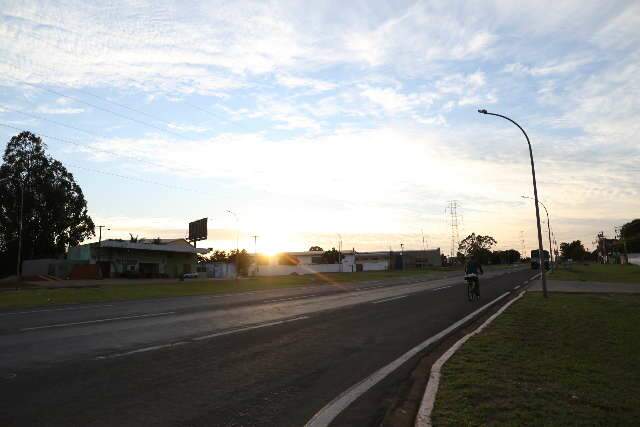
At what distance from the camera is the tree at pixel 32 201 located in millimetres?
66438

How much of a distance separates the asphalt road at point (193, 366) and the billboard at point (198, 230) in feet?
231

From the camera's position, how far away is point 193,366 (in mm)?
7703

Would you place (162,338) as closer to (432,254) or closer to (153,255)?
(153,255)

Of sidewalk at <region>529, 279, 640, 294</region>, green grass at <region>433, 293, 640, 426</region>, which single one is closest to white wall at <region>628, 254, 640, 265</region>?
sidewalk at <region>529, 279, 640, 294</region>

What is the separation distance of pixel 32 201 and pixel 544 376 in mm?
73258

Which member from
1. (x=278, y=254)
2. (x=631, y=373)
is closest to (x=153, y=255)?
(x=631, y=373)

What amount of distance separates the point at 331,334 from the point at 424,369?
12.5ft

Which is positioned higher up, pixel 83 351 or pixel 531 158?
pixel 531 158

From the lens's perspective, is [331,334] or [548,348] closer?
[548,348]

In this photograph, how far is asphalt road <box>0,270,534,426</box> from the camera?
5.39 m

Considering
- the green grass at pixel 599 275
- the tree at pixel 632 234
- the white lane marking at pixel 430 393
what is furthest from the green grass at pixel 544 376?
the tree at pixel 632 234

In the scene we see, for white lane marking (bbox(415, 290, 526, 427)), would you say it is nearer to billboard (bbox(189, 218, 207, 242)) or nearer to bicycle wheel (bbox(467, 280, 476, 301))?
bicycle wheel (bbox(467, 280, 476, 301))

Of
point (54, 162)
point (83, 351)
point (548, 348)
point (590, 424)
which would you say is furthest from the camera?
point (54, 162)

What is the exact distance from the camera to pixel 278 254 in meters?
164
